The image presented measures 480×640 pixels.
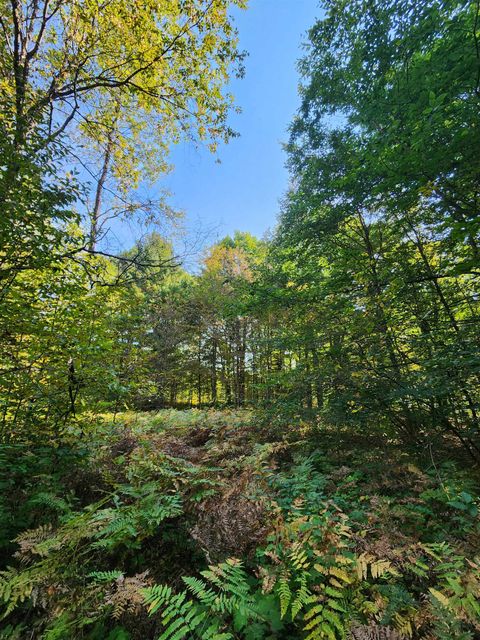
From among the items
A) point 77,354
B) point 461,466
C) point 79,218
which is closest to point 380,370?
point 461,466

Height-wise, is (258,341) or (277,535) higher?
(258,341)

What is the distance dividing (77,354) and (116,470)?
1.56 metres

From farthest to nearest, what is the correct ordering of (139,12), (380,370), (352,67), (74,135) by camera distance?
(74,135)
(139,12)
(352,67)
(380,370)

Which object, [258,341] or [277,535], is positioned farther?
[258,341]

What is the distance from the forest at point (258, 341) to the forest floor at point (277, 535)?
22mm

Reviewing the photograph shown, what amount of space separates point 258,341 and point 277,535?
425 centimetres

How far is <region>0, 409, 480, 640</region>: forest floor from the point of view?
1508mm

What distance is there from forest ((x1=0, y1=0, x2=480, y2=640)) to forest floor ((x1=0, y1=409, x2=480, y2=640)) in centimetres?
2

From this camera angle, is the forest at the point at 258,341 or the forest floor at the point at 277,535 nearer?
the forest floor at the point at 277,535

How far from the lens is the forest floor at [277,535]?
4.95 feet

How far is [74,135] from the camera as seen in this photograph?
19.4 feet

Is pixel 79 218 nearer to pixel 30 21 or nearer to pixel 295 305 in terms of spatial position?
pixel 295 305

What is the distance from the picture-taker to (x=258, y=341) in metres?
6.12

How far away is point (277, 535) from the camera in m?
2.03
